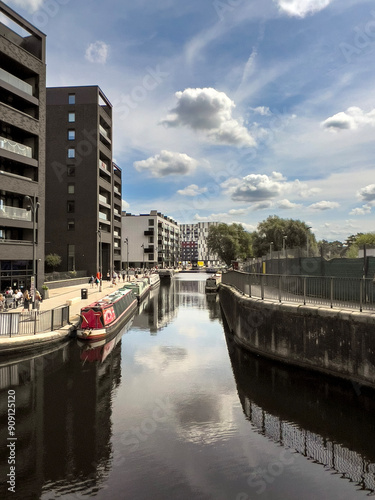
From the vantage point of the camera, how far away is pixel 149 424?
9445 millimetres

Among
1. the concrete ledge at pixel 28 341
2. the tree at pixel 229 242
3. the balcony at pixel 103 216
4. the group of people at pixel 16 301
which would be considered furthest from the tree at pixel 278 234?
the concrete ledge at pixel 28 341

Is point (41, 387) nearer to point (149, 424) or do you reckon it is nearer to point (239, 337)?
point (149, 424)

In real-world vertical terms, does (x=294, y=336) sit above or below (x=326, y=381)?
above

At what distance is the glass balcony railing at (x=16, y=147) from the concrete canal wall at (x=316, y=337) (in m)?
24.1

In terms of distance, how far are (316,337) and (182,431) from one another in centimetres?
611

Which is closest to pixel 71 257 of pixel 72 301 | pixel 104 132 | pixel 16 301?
pixel 104 132

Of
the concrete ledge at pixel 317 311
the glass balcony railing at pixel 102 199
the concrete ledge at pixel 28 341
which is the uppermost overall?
the glass balcony railing at pixel 102 199

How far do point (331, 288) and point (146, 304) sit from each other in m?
26.7

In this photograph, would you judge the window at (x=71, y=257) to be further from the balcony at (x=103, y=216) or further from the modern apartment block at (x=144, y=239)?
the modern apartment block at (x=144, y=239)

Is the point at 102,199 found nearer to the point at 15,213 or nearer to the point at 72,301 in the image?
the point at 15,213

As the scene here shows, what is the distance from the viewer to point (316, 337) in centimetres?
1259

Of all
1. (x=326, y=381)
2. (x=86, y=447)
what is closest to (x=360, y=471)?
(x=326, y=381)

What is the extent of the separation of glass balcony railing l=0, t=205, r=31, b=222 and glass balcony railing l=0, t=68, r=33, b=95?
10.7 m

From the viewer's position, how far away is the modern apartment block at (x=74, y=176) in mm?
55438
